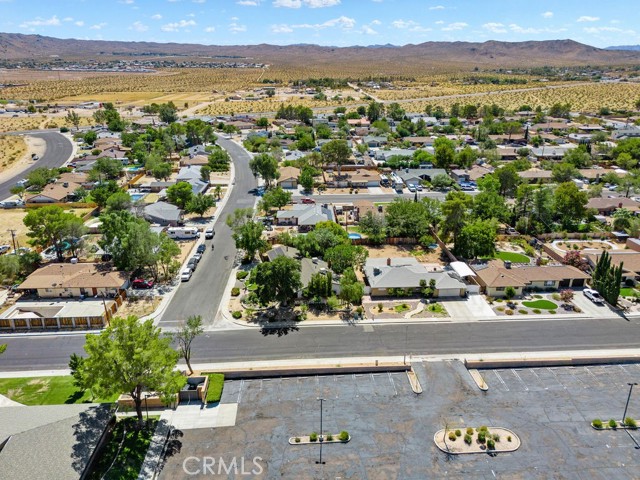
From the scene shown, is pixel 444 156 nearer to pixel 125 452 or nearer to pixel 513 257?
pixel 513 257

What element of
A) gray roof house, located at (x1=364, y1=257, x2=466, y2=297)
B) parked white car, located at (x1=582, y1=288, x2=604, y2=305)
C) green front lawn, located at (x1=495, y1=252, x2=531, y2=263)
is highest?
gray roof house, located at (x1=364, y1=257, x2=466, y2=297)

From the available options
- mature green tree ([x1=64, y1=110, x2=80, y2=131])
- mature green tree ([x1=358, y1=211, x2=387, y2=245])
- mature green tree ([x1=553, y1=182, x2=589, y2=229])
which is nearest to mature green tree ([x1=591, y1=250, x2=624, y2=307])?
mature green tree ([x1=553, y1=182, x2=589, y2=229])

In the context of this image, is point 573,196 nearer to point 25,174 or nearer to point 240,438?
point 240,438

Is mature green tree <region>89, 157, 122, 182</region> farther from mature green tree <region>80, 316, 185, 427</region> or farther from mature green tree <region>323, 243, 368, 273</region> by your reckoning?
mature green tree <region>80, 316, 185, 427</region>

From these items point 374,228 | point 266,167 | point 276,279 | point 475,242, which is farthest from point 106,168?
point 475,242

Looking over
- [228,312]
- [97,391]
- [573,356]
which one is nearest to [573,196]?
[573,356]

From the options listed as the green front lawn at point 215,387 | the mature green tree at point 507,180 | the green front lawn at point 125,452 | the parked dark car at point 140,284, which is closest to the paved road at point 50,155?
the parked dark car at point 140,284
